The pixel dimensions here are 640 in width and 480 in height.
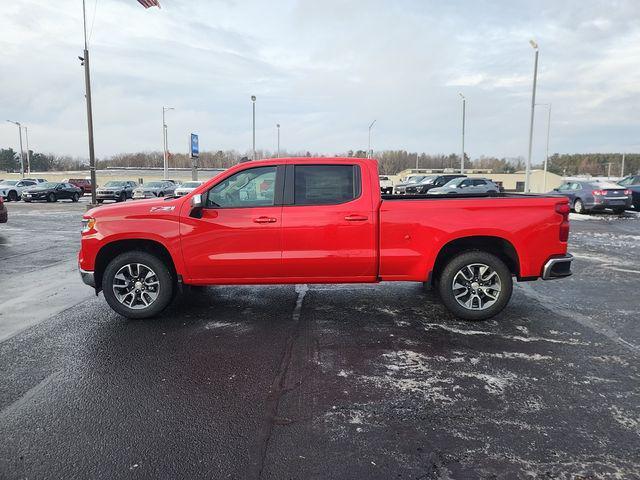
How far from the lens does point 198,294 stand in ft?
23.0

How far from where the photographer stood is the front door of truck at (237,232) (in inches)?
215

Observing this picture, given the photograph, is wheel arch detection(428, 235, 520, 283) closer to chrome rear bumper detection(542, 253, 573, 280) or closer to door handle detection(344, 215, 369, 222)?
chrome rear bumper detection(542, 253, 573, 280)

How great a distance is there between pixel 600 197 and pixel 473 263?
18541 millimetres

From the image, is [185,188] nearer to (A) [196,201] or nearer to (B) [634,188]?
(B) [634,188]

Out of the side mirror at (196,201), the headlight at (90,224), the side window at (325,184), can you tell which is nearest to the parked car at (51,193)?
the headlight at (90,224)

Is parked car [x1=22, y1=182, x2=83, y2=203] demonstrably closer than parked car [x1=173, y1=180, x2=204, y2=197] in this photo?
No

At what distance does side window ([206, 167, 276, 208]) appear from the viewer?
5566 millimetres

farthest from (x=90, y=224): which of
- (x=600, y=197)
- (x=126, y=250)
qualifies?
(x=600, y=197)

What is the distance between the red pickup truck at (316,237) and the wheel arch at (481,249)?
3 cm

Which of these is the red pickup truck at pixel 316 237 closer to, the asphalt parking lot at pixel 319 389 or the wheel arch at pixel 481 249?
the wheel arch at pixel 481 249

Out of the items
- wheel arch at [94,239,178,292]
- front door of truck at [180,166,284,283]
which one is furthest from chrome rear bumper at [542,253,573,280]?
wheel arch at [94,239,178,292]

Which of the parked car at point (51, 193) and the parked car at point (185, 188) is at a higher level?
the parked car at point (185, 188)

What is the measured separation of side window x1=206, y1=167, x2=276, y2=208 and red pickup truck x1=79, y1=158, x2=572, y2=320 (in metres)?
0.01

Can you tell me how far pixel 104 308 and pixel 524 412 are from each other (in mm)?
5232
